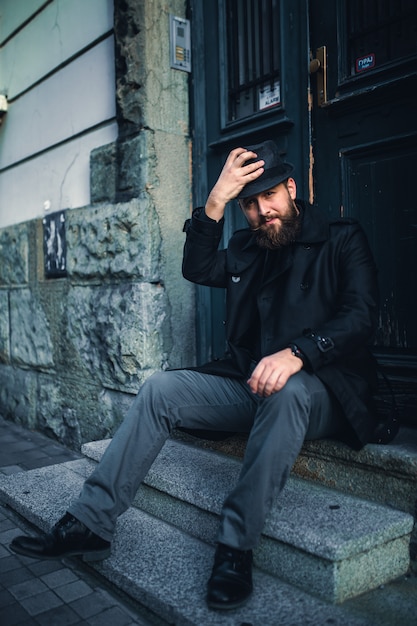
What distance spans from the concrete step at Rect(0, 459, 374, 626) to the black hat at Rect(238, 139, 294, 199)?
59.2 inches

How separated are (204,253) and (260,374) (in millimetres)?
804

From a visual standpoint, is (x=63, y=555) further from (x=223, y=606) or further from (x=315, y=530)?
(x=315, y=530)

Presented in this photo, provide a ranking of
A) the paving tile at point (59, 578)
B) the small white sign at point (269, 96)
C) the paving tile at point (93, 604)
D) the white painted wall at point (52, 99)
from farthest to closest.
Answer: the white painted wall at point (52, 99) < the small white sign at point (269, 96) < the paving tile at point (59, 578) < the paving tile at point (93, 604)

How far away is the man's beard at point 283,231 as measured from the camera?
2465 millimetres

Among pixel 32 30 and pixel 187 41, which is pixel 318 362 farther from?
pixel 32 30

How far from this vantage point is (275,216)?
248 cm

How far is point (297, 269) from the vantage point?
8.03 ft

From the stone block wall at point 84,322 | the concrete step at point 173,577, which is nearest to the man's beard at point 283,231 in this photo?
the stone block wall at point 84,322

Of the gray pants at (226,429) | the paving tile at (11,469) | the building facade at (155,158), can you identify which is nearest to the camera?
the gray pants at (226,429)

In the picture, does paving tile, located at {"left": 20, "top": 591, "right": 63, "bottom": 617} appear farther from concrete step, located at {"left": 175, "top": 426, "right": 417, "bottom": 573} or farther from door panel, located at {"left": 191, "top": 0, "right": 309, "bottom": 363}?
door panel, located at {"left": 191, "top": 0, "right": 309, "bottom": 363}

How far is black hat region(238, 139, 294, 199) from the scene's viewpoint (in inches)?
96.4

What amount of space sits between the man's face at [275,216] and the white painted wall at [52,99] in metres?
1.74

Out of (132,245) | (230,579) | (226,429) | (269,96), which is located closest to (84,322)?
(132,245)

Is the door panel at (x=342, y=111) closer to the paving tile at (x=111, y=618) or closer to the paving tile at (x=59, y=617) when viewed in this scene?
the paving tile at (x=111, y=618)
